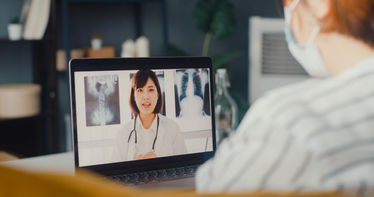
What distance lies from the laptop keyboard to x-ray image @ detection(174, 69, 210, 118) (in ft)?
0.50

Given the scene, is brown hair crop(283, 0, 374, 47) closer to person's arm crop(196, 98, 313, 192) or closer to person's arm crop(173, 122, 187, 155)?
person's arm crop(196, 98, 313, 192)

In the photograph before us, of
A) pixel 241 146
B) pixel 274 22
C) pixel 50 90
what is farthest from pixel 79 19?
pixel 241 146

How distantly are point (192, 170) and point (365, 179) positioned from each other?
802mm

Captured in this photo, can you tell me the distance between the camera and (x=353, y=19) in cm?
71

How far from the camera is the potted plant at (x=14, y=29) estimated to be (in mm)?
2775

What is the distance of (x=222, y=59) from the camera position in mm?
3275

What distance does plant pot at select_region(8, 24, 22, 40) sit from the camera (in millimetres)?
2775

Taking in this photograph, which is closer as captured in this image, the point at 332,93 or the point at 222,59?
the point at 332,93

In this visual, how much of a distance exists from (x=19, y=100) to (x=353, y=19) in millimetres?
2396

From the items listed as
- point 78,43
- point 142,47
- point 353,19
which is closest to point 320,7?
point 353,19

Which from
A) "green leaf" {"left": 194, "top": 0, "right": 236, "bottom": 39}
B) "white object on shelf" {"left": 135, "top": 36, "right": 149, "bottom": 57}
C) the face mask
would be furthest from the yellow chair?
"green leaf" {"left": 194, "top": 0, "right": 236, "bottom": 39}

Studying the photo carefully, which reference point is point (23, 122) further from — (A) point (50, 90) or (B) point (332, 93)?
(B) point (332, 93)

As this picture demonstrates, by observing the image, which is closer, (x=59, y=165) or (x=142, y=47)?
(x=59, y=165)

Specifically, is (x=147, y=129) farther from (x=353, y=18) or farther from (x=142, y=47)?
(x=142, y=47)
